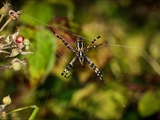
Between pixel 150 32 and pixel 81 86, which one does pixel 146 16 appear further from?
pixel 81 86

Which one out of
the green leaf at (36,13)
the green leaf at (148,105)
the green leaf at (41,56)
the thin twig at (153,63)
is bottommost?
the green leaf at (148,105)

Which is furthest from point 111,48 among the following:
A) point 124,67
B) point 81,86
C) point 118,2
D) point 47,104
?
point 118,2

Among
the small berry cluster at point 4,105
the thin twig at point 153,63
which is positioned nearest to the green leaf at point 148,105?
the thin twig at point 153,63

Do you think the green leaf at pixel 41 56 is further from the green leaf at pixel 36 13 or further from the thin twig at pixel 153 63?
the thin twig at pixel 153 63

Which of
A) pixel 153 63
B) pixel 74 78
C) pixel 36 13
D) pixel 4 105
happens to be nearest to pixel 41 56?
pixel 36 13

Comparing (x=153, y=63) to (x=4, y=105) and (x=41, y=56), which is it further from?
(x=4, y=105)

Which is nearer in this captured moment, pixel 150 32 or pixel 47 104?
pixel 47 104

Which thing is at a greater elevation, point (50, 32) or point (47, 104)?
point (50, 32)
